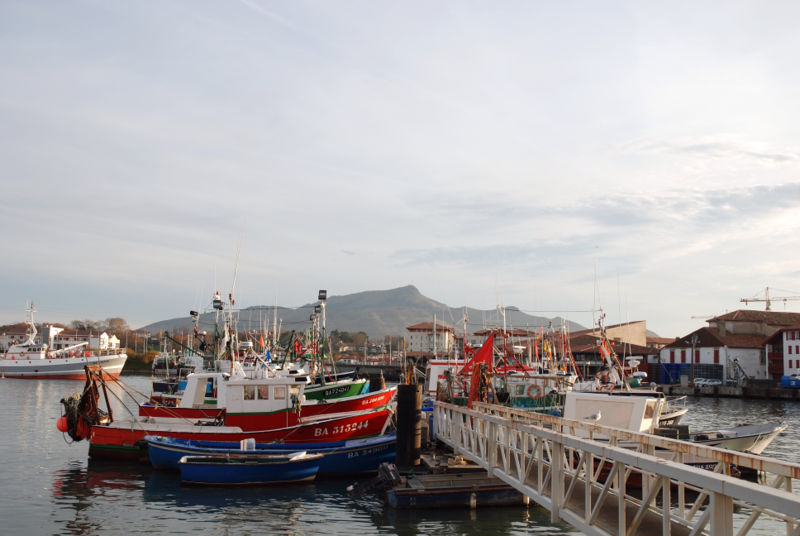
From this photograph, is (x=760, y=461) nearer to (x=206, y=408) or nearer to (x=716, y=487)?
(x=716, y=487)

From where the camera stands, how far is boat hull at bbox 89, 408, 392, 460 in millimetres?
28953

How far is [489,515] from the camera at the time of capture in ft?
70.6

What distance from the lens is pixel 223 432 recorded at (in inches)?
1137

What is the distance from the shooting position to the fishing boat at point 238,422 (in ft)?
95.2

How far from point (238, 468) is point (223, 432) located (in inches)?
161

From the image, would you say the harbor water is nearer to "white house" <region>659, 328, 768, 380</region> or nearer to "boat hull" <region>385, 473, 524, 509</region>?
"boat hull" <region>385, 473, 524, 509</region>

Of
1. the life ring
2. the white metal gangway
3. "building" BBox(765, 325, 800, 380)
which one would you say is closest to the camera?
the white metal gangway

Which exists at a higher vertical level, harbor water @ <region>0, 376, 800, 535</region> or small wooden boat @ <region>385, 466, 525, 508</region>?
small wooden boat @ <region>385, 466, 525, 508</region>

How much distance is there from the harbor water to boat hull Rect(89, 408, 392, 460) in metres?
0.84

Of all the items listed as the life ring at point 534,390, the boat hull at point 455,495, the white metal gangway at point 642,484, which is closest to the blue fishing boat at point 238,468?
the boat hull at point 455,495

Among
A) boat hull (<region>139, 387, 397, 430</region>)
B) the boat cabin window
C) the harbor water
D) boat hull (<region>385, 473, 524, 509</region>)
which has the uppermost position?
the boat cabin window

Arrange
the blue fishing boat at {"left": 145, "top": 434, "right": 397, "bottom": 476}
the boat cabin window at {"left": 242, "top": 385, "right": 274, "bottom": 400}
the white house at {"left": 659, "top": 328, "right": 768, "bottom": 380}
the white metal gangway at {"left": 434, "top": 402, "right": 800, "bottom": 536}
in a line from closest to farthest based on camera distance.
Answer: the white metal gangway at {"left": 434, "top": 402, "right": 800, "bottom": 536} < the blue fishing boat at {"left": 145, "top": 434, "right": 397, "bottom": 476} < the boat cabin window at {"left": 242, "top": 385, "right": 274, "bottom": 400} < the white house at {"left": 659, "top": 328, "right": 768, "bottom": 380}

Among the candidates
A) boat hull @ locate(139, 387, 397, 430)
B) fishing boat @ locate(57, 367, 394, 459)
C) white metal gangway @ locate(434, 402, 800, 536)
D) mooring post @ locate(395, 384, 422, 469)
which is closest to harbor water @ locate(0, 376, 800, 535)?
fishing boat @ locate(57, 367, 394, 459)

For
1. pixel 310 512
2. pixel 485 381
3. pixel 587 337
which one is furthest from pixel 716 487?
pixel 587 337
